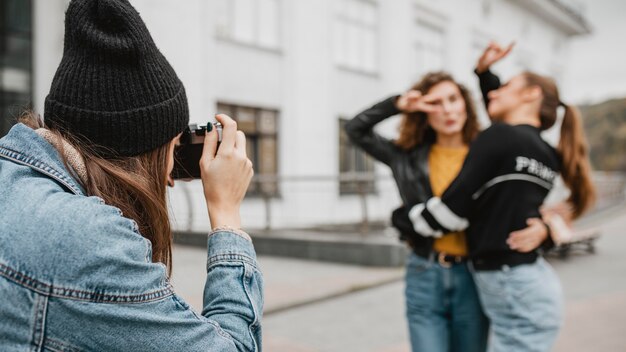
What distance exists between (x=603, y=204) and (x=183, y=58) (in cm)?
1645

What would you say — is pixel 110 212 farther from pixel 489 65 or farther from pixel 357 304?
pixel 357 304

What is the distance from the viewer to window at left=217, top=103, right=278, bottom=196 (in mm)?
13383

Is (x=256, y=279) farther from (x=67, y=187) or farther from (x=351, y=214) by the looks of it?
(x=351, y=214)

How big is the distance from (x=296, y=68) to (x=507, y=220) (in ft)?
40.8

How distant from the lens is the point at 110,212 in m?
0.95

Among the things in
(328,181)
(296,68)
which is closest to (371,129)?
(328,181)

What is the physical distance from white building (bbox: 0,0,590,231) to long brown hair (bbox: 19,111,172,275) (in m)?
7.27

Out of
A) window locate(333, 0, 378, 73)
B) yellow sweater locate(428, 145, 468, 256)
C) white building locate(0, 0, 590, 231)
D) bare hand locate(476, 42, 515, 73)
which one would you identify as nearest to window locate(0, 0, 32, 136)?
white building locate(0, 0, 590, 231)

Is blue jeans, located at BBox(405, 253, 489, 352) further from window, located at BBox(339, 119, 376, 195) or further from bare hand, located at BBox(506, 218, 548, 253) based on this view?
window, located at BBox(339, 119, 376, 195)

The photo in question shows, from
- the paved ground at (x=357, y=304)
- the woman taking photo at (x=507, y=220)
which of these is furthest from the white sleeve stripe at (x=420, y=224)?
the paved ground at (x=357, y=304)

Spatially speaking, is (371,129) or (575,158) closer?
(575,158)

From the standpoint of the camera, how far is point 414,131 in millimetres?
2828

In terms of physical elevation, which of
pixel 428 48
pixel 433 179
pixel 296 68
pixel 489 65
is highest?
pixel 428 48

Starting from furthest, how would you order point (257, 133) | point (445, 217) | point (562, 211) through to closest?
point (257, 133) → point (562, 211) → point (445, 217)
